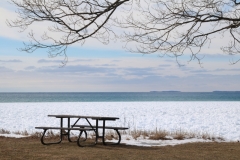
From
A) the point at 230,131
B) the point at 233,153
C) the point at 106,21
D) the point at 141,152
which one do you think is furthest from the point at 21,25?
the point at 230,131

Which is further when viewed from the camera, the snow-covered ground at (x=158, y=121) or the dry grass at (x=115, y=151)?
the snow-covered ground at (x=158, y=121)

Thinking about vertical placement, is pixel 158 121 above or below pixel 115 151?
above

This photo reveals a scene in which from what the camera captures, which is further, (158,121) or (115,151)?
(158,121)

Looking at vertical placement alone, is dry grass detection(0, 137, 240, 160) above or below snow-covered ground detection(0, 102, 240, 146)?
below

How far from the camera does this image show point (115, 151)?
1019 cm

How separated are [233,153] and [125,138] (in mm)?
3798

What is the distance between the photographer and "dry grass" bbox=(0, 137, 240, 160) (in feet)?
30.6

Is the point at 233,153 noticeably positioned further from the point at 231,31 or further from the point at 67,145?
the point at 67,145

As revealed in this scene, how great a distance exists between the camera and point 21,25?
988 centimetres

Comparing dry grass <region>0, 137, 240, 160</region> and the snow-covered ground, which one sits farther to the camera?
the snow-covered ground

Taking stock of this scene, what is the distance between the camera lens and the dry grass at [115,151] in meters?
9.33

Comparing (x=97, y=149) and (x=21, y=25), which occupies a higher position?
(x=21, y=25)

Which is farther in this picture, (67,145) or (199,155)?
(67,145)

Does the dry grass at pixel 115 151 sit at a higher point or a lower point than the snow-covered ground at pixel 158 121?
lower
